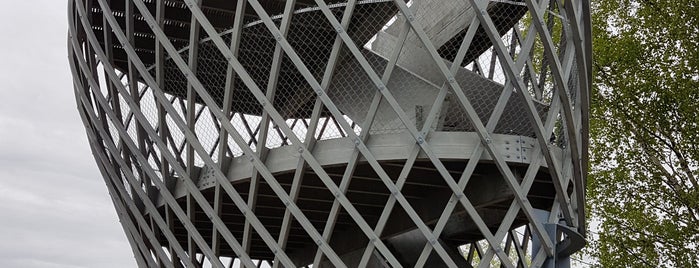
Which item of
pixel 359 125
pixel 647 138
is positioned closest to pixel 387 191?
pixel 359 125

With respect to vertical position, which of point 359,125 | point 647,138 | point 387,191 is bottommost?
point 387,191

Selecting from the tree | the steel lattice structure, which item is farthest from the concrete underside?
the tree

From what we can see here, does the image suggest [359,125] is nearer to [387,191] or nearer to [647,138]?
[387,191]

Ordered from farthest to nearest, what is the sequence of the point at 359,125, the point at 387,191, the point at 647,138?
the point at 647,138 < the point at 387,191 < the point at 359,125

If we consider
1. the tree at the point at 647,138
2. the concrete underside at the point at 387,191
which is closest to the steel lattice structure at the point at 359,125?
the concrete underside at the point at 387,191

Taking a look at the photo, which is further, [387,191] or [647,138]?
[647,138]

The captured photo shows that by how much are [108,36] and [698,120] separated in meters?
12.8

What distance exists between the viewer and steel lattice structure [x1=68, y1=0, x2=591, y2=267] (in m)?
12.6

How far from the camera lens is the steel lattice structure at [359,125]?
41.2ft

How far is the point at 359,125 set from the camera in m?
14.5

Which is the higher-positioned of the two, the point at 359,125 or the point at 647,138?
the point at 647,138

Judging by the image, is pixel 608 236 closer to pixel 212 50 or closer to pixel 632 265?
pixel 632 265

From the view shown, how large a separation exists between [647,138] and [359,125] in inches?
368

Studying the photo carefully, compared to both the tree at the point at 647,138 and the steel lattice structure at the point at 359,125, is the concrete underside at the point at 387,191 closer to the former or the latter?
the steel lattice structure at the point at 359,125
